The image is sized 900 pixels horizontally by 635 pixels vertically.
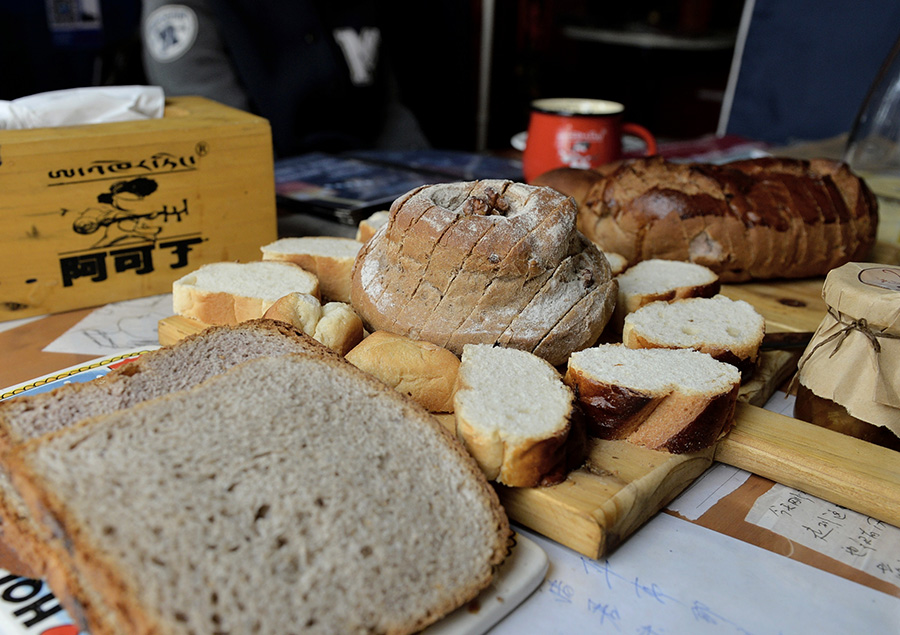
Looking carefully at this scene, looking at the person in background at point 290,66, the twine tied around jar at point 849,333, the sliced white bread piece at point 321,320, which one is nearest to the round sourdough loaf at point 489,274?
the sliced white bread piece at point 321,320

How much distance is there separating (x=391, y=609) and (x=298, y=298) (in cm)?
81

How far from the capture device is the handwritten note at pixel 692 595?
3.21 ft

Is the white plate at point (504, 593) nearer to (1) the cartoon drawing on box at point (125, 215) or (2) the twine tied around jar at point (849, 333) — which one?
(2) the twine tied around jar at point (849, 333)

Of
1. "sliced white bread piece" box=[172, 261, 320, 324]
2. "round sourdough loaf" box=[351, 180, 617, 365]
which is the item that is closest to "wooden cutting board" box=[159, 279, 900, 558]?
"round sourdough loaf" box=[351, 180, 617, 365]

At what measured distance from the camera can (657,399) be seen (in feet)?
4.01

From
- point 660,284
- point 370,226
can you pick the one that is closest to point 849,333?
point 660,284

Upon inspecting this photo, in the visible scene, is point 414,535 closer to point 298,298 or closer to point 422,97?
point 298,298

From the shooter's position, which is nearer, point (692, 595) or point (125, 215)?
point (692, 595)

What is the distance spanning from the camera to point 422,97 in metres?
5.83

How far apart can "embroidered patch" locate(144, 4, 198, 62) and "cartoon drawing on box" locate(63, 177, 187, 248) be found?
1.88 m

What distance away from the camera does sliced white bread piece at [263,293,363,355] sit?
1.45 meters

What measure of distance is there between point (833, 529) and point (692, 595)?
35 centimetres

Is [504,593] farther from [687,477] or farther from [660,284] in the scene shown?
[660,284]

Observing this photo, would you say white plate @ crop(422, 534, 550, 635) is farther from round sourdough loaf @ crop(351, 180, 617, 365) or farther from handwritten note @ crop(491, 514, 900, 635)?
round sourdough loaf @ crop(351, 180, 617, 365)
